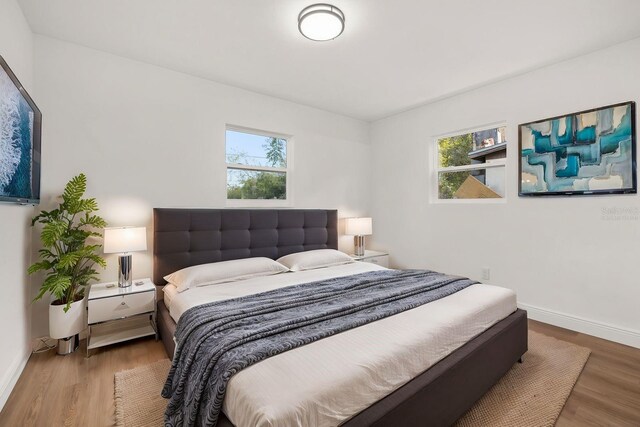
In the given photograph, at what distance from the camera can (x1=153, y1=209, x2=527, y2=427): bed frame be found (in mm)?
1331

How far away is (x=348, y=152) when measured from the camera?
449cm

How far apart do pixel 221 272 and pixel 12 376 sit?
1.43 meters

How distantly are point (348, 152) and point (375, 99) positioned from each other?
919 mm

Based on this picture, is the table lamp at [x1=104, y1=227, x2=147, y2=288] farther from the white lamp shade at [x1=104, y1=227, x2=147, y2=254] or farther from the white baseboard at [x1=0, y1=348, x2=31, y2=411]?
the white baseboard at [x1=0, y1=348, x2=31, y2=411]

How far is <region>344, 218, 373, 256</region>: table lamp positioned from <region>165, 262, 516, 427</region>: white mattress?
2131 mm

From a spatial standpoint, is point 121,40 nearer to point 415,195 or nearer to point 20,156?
point 20,156

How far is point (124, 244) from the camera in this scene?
8.16 ft

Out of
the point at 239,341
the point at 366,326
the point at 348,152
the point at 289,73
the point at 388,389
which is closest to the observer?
the point at 388,389

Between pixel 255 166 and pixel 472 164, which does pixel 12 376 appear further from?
pixel 472 164

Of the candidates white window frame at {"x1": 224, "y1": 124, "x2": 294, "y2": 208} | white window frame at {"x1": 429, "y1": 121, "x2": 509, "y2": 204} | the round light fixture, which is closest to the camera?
the round light fixture

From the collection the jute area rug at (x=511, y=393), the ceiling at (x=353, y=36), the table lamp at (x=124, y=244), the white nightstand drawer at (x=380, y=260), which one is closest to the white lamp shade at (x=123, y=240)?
the table lamp at (x=124, y=244)

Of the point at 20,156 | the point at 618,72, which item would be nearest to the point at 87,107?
the point at 20,156

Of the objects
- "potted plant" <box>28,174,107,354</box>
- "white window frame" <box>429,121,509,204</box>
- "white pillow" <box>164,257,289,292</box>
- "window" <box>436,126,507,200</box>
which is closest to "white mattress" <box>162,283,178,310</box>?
"white pillow" <box>164,257,289,292</box>

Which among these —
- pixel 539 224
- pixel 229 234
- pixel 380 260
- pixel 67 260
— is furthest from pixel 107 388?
pixel 539 224
